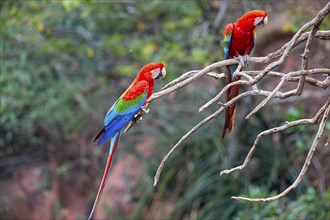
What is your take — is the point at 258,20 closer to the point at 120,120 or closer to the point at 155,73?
the point at 155,73

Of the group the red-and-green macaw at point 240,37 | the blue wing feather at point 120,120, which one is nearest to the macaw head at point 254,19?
the red-and-green macaw at point 240,37

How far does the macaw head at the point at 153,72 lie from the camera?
3148mm

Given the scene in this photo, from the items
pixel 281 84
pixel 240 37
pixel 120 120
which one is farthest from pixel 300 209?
pixel 281 84

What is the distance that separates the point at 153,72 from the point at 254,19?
53 cm

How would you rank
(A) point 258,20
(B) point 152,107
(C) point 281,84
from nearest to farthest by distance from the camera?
(C) point 281,84
(A) point 258,20
(B) point 152,107

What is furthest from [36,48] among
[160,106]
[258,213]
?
[258,213]

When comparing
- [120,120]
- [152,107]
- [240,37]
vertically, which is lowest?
[152,107]

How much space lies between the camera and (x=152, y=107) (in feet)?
22.2

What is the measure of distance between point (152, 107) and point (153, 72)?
3596 mm

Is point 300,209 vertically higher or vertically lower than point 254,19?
lower

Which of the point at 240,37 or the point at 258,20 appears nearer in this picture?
the point at 258,20

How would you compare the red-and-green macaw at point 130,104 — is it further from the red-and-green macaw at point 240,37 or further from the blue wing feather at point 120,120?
the red-and-green macaw at point 240,37

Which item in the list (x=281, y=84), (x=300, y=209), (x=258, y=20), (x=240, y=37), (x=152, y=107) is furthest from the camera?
(x=152, y=107)

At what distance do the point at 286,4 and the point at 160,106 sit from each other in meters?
1.62
